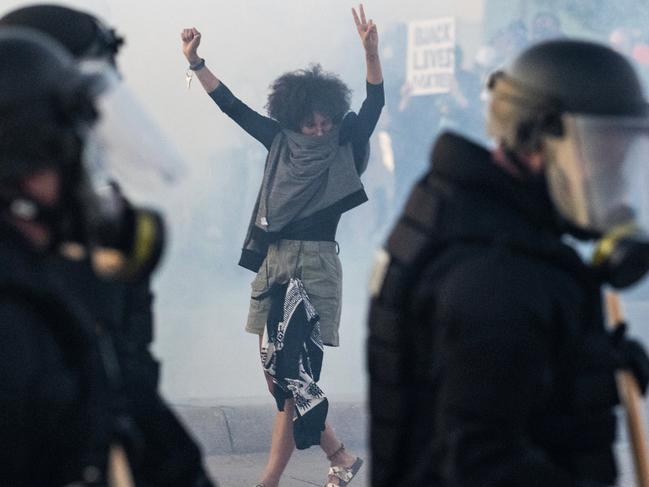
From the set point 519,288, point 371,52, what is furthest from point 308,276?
point 519,288

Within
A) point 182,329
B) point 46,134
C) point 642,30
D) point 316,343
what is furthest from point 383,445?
point 642,30

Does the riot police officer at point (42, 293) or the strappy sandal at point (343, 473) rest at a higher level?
the riot police officer at point (42, 293)

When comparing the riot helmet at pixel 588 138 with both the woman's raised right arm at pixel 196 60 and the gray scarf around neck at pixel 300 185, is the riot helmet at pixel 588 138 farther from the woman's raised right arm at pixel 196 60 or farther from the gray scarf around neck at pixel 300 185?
the woman's raised right arm at pixel 196 60

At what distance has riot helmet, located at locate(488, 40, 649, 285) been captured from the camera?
8.08 ft

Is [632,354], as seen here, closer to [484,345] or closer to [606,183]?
[606,183]

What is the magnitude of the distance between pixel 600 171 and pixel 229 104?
4071 millimetres

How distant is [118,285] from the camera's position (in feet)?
8.51

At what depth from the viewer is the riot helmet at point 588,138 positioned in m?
2.46

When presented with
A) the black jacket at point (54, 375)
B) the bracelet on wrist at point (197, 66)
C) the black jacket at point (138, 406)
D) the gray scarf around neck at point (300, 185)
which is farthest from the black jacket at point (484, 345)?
the bracelet on wrist at point (197, 66)

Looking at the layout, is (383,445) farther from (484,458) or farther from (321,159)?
(321,159)

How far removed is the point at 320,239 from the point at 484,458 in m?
4.09

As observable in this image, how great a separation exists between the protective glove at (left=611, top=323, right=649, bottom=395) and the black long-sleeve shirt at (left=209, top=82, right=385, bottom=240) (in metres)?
3.71

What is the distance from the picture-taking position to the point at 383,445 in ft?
8.17

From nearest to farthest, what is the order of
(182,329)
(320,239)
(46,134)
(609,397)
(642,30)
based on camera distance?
(46,134), (609,397), (320,239), (182,329), (642,30)
